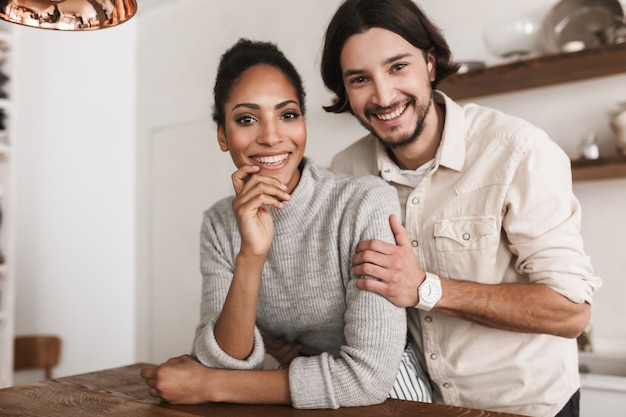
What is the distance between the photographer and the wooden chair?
3684 mm

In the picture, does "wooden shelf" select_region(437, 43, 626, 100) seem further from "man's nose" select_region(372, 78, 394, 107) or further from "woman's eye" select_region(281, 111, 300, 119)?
"woman's eye" select_region(281, 111, 300, 119)

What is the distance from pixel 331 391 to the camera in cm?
113

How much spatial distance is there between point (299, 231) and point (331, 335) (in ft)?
0.82

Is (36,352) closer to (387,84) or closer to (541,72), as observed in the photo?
(387,84)

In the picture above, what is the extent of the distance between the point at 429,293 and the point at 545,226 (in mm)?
338

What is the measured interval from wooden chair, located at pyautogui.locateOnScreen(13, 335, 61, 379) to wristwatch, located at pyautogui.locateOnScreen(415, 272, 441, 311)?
10.2 ft

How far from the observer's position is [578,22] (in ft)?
8.79

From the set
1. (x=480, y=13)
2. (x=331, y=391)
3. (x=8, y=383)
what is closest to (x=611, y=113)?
(x=480, y=13)

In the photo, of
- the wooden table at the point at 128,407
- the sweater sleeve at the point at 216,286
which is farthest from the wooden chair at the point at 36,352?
the sweater sleeve at the point at 216,286

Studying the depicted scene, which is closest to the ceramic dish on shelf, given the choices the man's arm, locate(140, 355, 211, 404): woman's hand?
the man's arm

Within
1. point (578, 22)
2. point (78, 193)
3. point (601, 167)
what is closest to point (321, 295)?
point (601, 167)

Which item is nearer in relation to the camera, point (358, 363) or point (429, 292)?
Answer: point (358, 363)

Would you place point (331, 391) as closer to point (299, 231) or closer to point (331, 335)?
point (331, 335)

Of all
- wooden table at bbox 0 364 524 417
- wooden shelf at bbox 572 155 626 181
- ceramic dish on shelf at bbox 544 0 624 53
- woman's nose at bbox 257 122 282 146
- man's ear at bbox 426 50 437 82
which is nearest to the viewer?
wooden table at bbox 0 364 524 417
